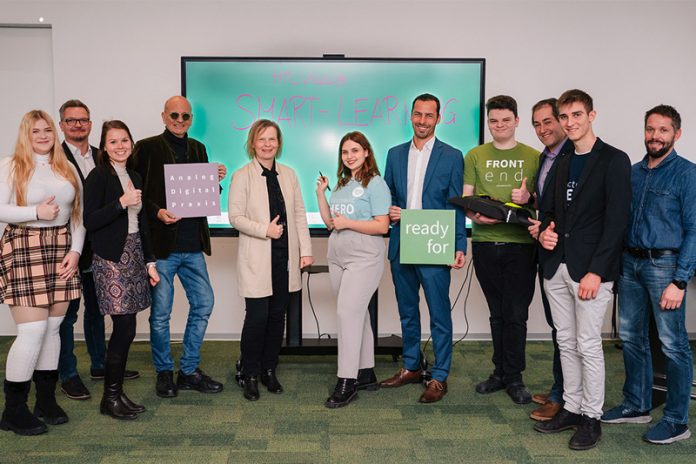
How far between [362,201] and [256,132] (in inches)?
26.1

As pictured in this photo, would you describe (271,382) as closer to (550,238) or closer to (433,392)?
(433,392)

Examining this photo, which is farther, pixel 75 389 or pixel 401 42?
pixel 401 42

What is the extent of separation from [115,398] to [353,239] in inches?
57.0

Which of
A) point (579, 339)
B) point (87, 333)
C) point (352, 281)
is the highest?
point (352, 281)

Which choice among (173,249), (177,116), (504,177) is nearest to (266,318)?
(173,249)

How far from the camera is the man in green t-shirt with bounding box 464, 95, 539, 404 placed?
319 cm

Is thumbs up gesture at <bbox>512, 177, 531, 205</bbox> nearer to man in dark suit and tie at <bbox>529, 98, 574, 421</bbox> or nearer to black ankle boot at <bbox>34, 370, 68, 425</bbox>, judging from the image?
man in dark suit and tie at <bbox>529, 98, 574, 421</bbox>

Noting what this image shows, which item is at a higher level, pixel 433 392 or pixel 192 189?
pixel 192 189

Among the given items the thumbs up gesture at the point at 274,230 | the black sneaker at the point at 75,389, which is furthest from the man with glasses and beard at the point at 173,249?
the thumbs up gesture at the point at 274,230

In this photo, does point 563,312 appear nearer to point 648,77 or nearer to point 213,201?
point 213,201

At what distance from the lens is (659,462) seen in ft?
8.31

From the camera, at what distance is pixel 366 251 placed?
313 centimetres

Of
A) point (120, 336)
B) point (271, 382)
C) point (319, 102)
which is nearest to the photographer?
point (120, 336)

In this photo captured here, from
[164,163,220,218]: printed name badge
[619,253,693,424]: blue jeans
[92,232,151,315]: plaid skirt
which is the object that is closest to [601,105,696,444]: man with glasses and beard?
[619,253,693,424]: blue jeans
